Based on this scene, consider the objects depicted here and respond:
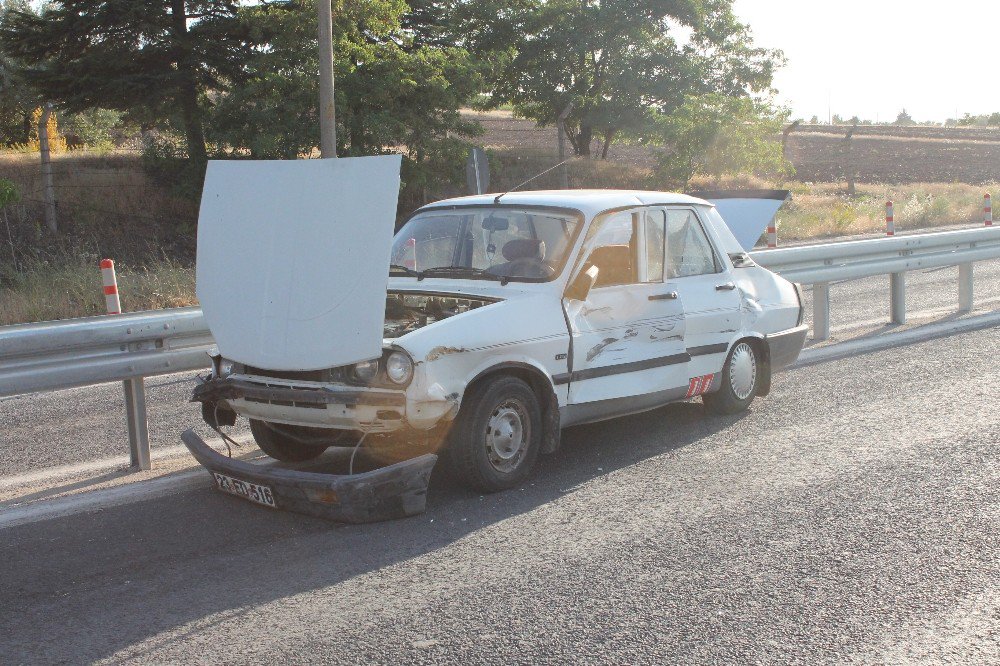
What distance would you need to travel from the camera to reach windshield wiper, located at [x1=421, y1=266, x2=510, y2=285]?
6657mm

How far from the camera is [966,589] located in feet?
15.1

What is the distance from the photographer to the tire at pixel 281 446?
259 inches

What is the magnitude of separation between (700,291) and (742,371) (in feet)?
2.56

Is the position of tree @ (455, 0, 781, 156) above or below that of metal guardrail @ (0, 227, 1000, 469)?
above

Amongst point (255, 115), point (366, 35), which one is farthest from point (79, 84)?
point (366, 35)

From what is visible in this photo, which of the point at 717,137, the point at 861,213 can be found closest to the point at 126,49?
the point at 717,137

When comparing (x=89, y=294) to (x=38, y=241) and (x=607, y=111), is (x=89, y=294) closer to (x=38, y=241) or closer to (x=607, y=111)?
(x=38, y=241)

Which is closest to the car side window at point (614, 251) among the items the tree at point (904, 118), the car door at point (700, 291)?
the car door at point (700, 291)

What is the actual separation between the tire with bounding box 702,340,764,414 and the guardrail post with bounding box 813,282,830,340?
346 cm

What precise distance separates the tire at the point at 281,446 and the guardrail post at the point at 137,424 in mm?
728

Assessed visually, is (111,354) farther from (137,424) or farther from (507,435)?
(507,435)

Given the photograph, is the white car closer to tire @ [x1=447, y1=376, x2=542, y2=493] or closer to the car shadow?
tire @ [x1=447, y1=376, x2=542, y2=493]

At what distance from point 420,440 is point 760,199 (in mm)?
5272

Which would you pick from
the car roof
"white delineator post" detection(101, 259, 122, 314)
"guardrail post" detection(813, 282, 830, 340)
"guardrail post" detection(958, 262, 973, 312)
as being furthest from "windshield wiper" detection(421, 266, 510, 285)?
"guardrail post" detection(958, 262, 973, 312)
